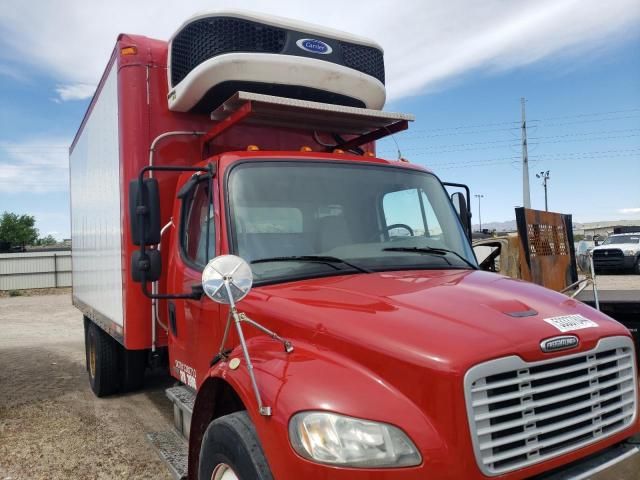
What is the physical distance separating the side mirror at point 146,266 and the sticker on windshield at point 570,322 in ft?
7.35

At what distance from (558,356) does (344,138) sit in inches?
126

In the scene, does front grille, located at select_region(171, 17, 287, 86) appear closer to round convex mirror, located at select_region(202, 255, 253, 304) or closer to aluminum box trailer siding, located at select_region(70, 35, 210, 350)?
aluminum box trailer siding, located at select_region(70, 35, 210, 350)

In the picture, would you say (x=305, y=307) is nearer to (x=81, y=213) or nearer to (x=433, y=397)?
(x=433, y=397)

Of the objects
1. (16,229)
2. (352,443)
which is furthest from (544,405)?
(16,229)

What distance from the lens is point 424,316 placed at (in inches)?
89.7

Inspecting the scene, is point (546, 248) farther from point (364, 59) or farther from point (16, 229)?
point (16, 229)

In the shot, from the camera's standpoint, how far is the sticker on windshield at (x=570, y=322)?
2326 mm

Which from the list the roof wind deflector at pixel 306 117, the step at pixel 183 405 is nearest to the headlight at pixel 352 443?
the step at pixel 183 405

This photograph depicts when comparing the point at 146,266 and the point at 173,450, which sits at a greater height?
the point at 146,266

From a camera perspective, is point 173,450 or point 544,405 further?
point 173,450

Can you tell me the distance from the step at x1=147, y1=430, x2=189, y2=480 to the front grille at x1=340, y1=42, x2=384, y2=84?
317 cm

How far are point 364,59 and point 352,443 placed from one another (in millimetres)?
3604

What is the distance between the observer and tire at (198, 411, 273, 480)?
7.08 ft

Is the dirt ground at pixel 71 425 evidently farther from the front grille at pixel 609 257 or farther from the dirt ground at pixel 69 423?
the front grille at pixel 609 257
